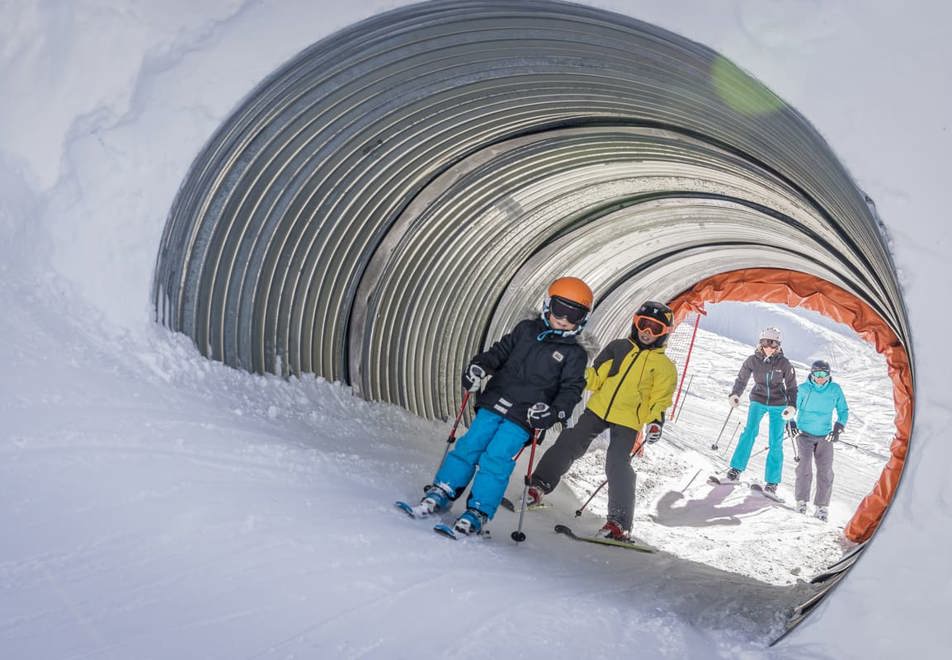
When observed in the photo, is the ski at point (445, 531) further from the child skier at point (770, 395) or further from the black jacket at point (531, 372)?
the child skier at point (770, 395)

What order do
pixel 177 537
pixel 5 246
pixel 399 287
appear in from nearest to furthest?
1. pixel 177 537
2. pixel 5 246
3. pixel 399 287

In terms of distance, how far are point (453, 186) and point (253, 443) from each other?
2945 mm

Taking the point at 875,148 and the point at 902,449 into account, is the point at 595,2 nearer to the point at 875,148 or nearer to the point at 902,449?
the point at 875,148

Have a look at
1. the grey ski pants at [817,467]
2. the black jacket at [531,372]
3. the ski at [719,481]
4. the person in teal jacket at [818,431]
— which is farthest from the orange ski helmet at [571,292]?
the ski at [719,481]

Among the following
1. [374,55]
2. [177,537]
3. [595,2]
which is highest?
[595,2]

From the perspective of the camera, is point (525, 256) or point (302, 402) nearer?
point (302, 402)

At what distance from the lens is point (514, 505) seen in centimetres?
655

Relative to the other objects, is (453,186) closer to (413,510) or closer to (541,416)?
(541,416)

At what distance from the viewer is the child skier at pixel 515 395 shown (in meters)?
4.77

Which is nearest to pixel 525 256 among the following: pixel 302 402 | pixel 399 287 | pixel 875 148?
pixel 399 287

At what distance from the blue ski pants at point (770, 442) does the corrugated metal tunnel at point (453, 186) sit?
2406 millimetres

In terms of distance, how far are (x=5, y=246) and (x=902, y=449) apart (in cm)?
820

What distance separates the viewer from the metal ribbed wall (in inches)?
165

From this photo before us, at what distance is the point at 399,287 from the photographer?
7184mm
